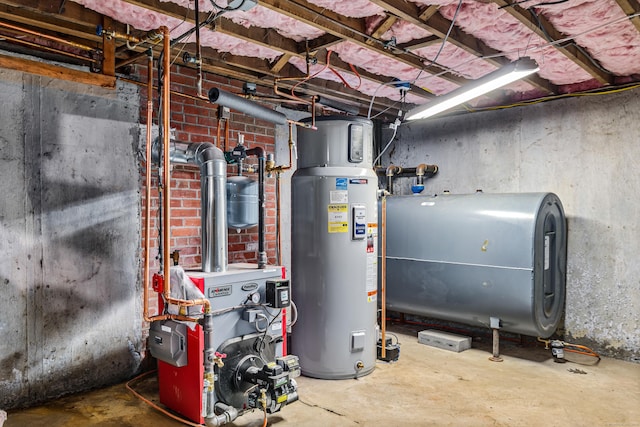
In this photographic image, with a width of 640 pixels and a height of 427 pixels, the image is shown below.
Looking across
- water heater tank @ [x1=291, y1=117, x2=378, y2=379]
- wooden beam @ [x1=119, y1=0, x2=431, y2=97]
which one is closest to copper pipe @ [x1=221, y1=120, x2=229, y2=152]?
wooden beam @ [x1=119, y1=0, x2=431, y2=97]

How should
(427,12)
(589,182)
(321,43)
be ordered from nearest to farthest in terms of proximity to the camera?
(427,12) → (321,43) → (589,182)

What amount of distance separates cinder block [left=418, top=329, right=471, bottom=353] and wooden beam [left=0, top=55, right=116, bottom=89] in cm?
336

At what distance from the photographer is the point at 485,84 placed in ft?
9.80

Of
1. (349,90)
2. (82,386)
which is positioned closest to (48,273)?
(82,386)

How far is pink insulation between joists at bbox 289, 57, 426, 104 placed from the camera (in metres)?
3.55

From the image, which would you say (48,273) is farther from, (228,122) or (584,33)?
(584,33)

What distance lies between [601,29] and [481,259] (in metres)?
1.87

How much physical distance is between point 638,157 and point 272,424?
3.53 m

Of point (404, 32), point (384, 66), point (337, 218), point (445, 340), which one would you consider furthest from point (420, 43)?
point (445, 340)

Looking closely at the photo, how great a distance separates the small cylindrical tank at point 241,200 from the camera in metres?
3.27

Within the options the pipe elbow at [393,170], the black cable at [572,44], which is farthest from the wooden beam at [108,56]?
the pipe elbow at [393,170]

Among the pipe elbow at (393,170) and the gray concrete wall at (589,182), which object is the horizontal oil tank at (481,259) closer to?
the gray concrete wall at (589,182)

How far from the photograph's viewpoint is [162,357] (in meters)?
2.68

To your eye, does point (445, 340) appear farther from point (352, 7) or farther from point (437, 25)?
point (352, 7)
